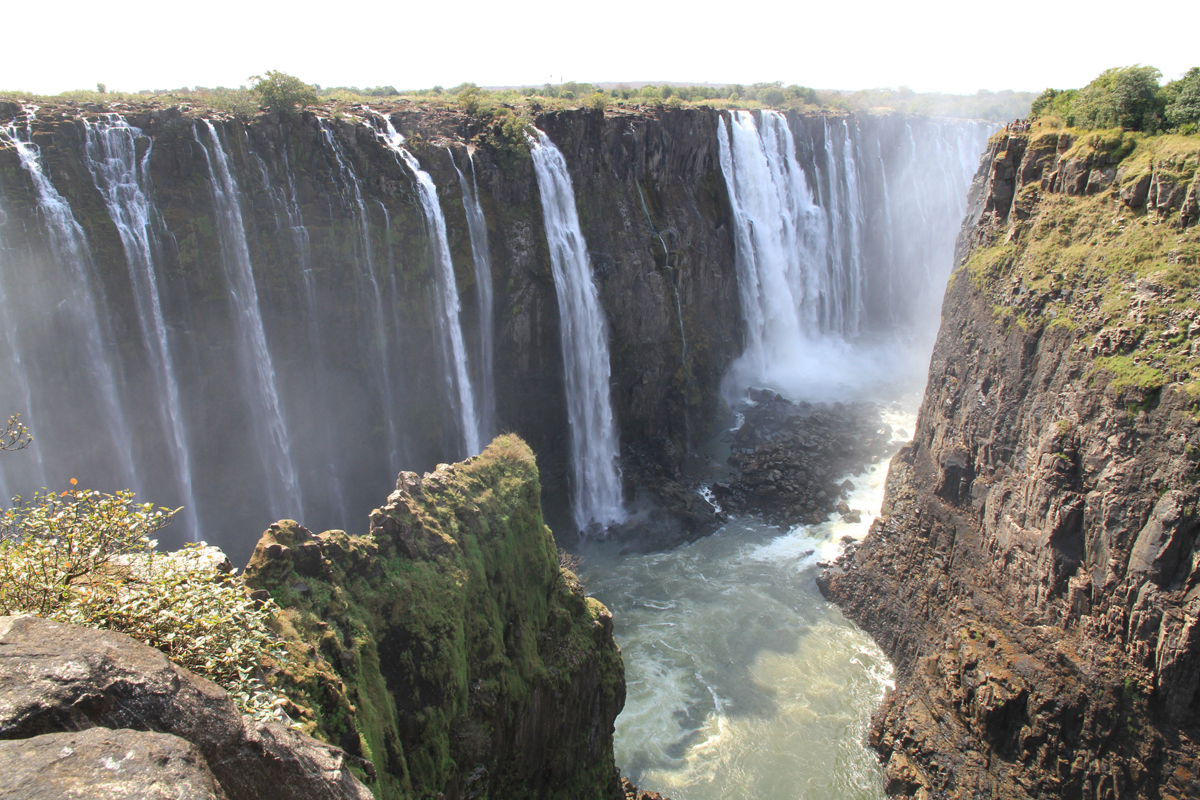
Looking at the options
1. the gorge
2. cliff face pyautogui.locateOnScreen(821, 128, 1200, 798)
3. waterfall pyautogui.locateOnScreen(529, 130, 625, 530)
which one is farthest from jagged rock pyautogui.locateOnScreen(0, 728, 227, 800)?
waterfall pyautogui.locateOnScreen(529, 130, 625, 530)

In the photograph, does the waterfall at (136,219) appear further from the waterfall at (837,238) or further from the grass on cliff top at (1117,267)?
the waterfall at (837,238)

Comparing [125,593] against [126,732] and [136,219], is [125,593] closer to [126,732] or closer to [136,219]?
[126,732]

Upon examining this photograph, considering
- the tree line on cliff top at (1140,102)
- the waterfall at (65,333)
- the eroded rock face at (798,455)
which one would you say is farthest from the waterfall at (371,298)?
the tree line on cliff top at (1140,102)

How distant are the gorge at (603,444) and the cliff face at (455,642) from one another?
7cm

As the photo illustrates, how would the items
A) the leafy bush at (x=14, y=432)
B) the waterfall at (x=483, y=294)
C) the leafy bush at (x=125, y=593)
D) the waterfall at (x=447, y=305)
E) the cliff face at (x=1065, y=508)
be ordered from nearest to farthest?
the leafy bush at (x=125, y=593) < the leafy bush at (x=14, y=432) < the cliff face at (x=1065, y=508) < the waterfall at (x=447, y=305) < the waterfall at (x=483, y=294)

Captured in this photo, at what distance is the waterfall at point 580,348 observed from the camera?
31719mm

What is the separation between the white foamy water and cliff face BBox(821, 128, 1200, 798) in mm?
1475

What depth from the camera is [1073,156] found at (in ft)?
63.7

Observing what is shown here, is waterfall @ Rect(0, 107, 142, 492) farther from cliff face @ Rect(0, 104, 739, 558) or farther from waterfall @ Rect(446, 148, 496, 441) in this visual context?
waterfall @ Rect(446, 148, 496, 441)

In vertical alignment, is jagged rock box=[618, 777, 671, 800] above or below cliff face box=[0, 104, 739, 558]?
below

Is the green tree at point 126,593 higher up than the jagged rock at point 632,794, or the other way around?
the green tree at point 126,593

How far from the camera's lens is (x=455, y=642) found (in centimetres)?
1318

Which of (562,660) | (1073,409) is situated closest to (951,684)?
(1073,409)

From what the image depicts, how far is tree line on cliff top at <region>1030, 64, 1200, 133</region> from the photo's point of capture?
701 inches
